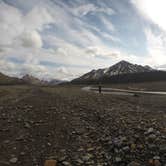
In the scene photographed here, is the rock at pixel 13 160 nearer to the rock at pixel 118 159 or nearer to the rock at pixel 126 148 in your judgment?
the rock at pixel 118 159

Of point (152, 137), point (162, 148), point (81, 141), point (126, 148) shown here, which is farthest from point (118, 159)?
point (81, 141)

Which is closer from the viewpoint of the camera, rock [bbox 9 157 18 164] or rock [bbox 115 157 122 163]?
rock [bbox 115 157 122 163]

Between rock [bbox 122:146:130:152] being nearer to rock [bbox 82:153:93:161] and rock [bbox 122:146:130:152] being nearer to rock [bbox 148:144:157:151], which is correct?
rock [bbox 148:144:157:151]

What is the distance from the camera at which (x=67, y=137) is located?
428 inches

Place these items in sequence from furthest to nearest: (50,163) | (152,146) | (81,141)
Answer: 1. (81,141)
2. (152,146)
3. (50,163)

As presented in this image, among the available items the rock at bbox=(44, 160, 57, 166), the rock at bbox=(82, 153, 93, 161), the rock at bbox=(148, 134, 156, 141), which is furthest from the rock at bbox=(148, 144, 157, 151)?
the rock at bbox=(44, 160, 57, 166)

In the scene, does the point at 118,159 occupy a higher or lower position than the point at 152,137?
lower

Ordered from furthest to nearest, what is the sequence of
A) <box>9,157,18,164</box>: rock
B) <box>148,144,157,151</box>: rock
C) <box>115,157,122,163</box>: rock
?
<box>148,144,157,151</box>: rock → <box>9,157,18,164</box>: rock → <box>115,157,122,163</box>: rock

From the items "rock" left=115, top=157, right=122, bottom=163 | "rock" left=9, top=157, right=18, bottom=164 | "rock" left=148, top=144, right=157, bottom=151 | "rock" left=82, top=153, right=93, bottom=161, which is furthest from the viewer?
"rock" left=148, top=144, right=157, bottom=151

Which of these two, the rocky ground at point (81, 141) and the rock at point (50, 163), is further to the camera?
the rocky ground at point (81, 141)

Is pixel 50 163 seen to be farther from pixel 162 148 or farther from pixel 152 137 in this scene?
pixel 152 137

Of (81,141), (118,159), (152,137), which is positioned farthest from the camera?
(81,141)

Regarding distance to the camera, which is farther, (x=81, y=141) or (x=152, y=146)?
(x=81, y=141)

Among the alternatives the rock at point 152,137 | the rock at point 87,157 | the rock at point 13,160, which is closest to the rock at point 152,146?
the rock at point 152,137
